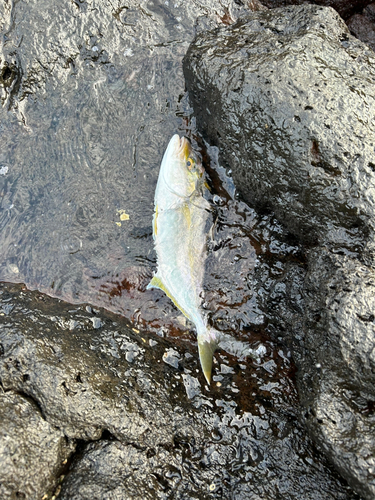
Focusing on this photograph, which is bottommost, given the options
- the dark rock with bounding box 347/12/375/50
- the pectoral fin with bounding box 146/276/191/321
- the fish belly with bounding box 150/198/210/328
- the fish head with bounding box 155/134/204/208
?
the pectoral fin with bounding box 146/276/191/321

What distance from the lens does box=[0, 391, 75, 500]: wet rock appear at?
239 cm

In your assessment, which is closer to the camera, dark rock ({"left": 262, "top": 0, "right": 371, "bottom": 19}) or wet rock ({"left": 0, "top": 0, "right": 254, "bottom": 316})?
wet rock ({"left": 0, "top": 0, "right": 254, "bottom": 316})

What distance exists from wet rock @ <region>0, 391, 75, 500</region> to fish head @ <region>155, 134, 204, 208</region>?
2.03 meters

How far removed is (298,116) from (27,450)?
3.14m

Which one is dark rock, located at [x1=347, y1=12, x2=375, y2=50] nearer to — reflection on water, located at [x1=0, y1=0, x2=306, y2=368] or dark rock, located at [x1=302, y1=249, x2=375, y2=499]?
reflection on water, located at [x1=0, y1=0, x2=306, y2=368]

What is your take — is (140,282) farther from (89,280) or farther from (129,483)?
(129,483)

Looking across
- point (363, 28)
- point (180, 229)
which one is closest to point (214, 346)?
point (180, 229)

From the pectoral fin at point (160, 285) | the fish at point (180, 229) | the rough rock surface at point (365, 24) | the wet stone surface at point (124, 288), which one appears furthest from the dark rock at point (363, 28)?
the pectoral fin at point (160, 285)

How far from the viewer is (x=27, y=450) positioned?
2506mm

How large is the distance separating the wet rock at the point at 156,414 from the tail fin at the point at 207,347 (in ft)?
0.31

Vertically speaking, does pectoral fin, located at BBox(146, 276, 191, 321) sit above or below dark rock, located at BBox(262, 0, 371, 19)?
below

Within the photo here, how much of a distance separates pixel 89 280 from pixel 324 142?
240cm

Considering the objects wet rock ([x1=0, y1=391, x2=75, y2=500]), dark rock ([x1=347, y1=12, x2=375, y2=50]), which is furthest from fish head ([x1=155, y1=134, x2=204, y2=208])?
dark rock ([x1=347, y1=12, x2=375, y2=50])

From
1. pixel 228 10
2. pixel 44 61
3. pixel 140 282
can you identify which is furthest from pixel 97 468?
pixel 228 10
